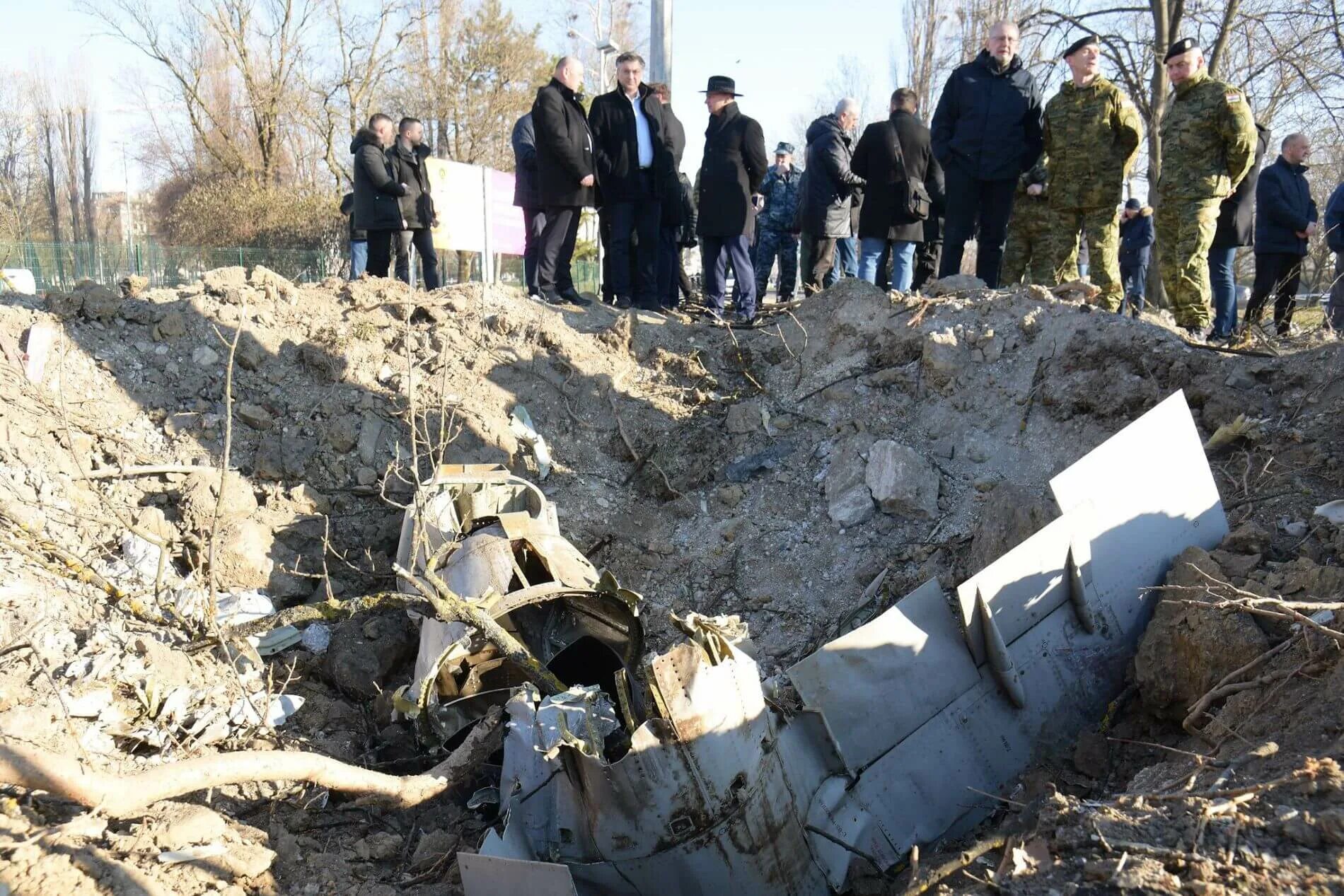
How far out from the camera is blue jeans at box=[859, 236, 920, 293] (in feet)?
24.9

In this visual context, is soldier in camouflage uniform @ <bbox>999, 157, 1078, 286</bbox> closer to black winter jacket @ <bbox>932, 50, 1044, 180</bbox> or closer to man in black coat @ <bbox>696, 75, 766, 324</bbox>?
black winter jacket @ <bbox>932, 50, 1044, 180</bbox>

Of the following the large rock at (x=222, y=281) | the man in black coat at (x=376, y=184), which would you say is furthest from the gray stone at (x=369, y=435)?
the man in black coat at (x=376, y=184)

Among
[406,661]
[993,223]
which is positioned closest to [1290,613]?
[406,661]

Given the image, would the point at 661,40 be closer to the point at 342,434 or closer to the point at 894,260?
the point at 894,260

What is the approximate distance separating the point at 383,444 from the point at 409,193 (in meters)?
3.10

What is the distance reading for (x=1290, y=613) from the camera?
9.87ft

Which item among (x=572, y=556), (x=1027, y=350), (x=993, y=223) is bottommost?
(x=572, y=556)

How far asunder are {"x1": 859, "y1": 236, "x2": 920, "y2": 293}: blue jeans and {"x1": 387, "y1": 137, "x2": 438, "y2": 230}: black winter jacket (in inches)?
153

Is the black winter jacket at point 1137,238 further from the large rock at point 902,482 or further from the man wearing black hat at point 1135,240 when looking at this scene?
the large rock at point 902,482

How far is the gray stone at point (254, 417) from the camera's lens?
588 cm

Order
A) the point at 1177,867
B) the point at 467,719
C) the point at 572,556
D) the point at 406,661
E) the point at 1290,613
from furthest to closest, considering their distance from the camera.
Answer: the point at 406,661 → the point at 572,556 → the point at 467,719 → the point at 1290,613 → the point at 1177,867

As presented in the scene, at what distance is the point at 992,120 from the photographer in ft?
21.8

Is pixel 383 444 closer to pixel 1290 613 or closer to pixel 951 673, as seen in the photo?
pixel 951 673

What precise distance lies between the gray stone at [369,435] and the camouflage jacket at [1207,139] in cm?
572
